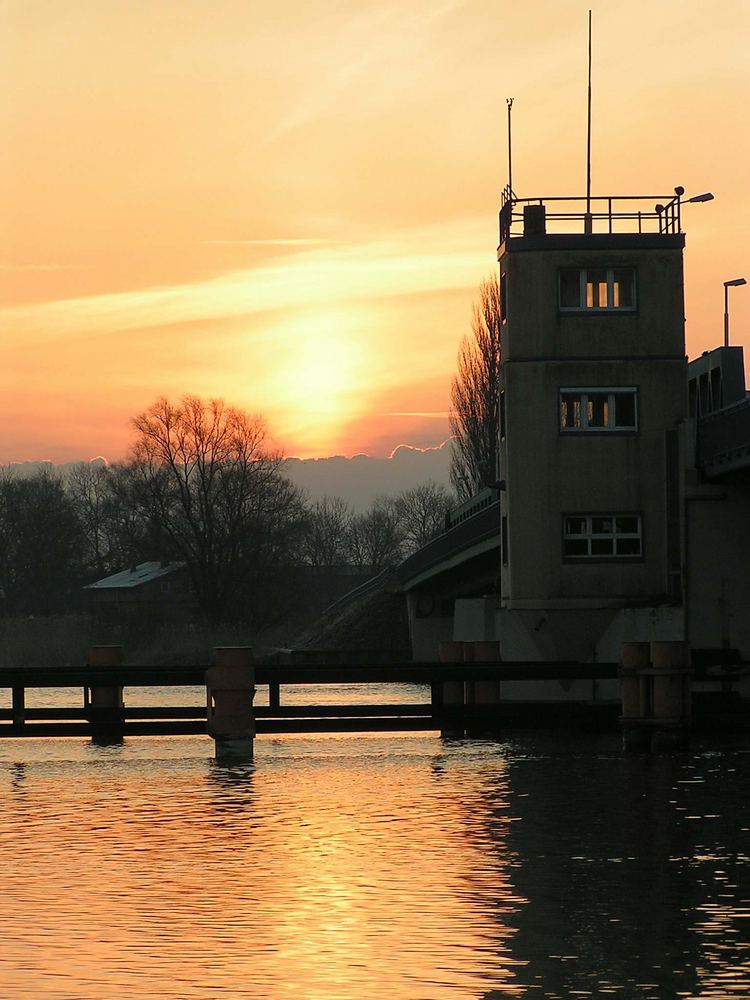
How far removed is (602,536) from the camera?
166ft

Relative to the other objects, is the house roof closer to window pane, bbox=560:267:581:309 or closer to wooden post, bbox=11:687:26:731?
window pane, bbox=560:267:581:309

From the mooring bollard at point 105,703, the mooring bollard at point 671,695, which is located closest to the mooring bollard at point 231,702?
the mooring bollard at point 105,703

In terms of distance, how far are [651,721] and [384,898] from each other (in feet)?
56.3

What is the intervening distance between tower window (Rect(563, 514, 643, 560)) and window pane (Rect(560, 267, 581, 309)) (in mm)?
5984

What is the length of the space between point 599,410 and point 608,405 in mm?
284

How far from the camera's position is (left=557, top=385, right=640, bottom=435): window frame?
50.2 meters

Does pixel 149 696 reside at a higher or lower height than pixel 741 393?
lower

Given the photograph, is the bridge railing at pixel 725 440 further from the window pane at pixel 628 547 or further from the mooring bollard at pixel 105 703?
the mooring bollard at pixel 105 703

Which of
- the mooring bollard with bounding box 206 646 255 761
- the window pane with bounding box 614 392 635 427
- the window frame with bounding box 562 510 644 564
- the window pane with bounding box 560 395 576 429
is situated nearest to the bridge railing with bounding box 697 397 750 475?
the window pane with bounding box 614 392 635 427

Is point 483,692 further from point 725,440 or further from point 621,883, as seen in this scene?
point 621,883

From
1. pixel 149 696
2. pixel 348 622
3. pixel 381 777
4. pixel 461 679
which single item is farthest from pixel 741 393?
pixel 348 622

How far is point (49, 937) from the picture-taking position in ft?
48.8

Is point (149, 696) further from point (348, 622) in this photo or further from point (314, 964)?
point (314, 964)

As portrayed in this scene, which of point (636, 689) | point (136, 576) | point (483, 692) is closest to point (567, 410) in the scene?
point (483, 692)
